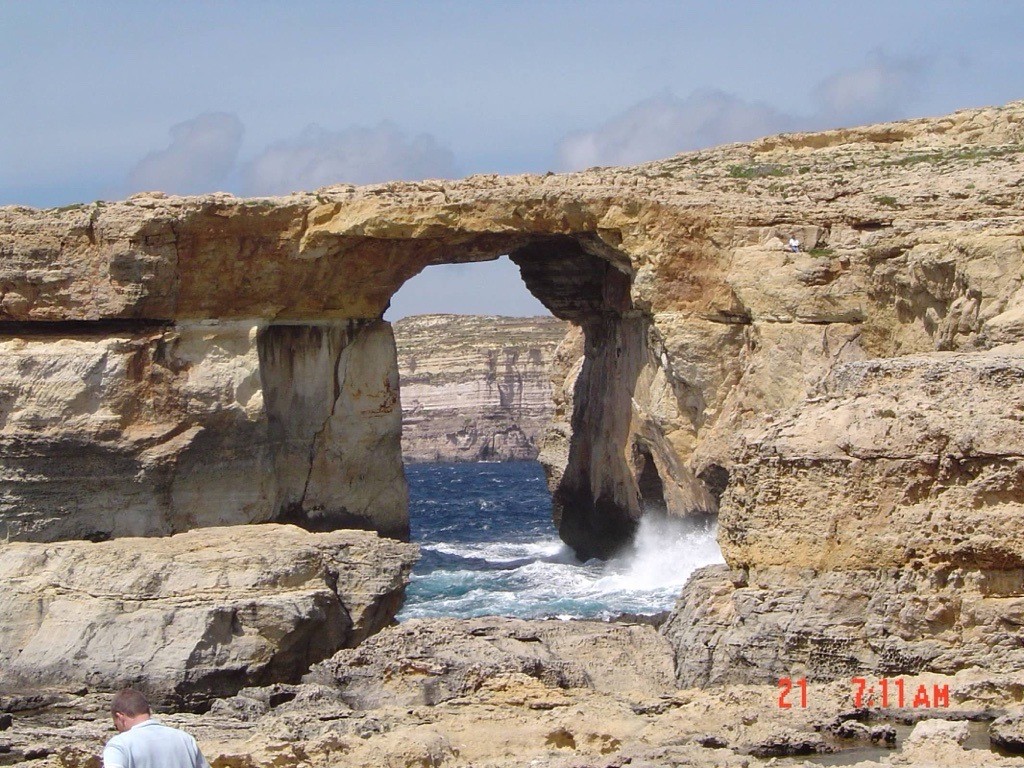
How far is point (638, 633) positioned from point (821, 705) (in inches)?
155

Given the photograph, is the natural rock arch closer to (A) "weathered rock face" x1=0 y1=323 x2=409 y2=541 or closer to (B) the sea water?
(A) "weathered rock face" x1=0 y1=323 x2=409 y2=541

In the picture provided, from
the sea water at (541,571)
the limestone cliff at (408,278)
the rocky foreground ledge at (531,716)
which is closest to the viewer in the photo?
the rocky foreground ledge at (531,716)

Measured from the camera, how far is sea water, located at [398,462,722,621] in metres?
29.4

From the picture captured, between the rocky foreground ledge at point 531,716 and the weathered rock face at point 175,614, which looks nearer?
the rocky foreground ledge at point 531,716

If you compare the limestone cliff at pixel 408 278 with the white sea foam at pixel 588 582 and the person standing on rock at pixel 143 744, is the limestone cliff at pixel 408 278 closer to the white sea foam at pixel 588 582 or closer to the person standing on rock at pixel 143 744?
the white sea foam at pixel 588 582

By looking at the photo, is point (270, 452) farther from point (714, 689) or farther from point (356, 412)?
point (714, 689)

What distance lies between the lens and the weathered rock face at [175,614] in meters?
18.2

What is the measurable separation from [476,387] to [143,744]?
3278 inches

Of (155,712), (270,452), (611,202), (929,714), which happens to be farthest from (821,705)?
(270,452)

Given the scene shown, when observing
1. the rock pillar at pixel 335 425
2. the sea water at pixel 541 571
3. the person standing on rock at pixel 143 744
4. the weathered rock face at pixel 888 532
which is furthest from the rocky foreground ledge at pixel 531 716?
the rock pillar at pixel 335 425

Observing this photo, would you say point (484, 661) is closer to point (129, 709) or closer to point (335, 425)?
point (129, 709)
